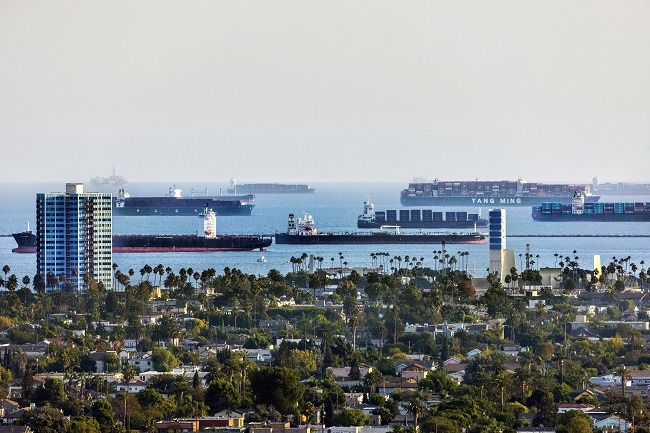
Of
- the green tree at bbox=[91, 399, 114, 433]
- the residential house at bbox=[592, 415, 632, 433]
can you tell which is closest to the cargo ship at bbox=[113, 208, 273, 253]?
the green tree at bbox=[91, 399, 114, 433]

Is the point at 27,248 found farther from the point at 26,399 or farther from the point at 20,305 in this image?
the point at 26,399

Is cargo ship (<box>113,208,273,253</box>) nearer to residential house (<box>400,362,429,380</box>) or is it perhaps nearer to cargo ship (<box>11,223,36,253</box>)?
cargo ship (<box>11,223,36,253</box>)

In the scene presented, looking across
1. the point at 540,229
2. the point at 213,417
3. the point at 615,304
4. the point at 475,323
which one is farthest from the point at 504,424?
the point at 540,229

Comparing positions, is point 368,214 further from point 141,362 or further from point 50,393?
point 50,393

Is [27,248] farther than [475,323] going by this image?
Yes

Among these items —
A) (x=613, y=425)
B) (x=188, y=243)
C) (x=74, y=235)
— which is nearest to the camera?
(x=613, y=425)

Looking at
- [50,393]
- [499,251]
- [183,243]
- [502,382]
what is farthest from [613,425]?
[183,243]
